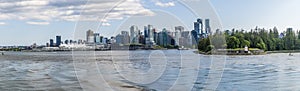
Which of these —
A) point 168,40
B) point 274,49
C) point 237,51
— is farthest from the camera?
point 274,49

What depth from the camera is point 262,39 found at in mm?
95438

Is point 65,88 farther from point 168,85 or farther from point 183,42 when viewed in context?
point 183,42

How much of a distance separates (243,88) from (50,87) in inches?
274

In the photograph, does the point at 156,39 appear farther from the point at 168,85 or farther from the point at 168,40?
the point at 168,85

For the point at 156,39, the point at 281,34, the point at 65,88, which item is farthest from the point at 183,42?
the point at 281,34

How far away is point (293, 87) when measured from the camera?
15508mm

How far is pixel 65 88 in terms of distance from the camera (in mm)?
14797

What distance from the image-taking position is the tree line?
80.8m

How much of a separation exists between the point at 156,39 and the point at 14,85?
6357mm

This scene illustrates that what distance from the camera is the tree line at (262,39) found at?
8075 centimetres

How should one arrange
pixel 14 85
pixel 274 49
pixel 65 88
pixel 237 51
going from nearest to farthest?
pixel 65 88
pixel 14 85
pixel 237 51
pixel 274 49

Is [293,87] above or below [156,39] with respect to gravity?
below

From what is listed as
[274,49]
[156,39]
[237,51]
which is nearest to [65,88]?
[156,39]

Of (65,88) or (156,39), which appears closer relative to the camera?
(65,88)
